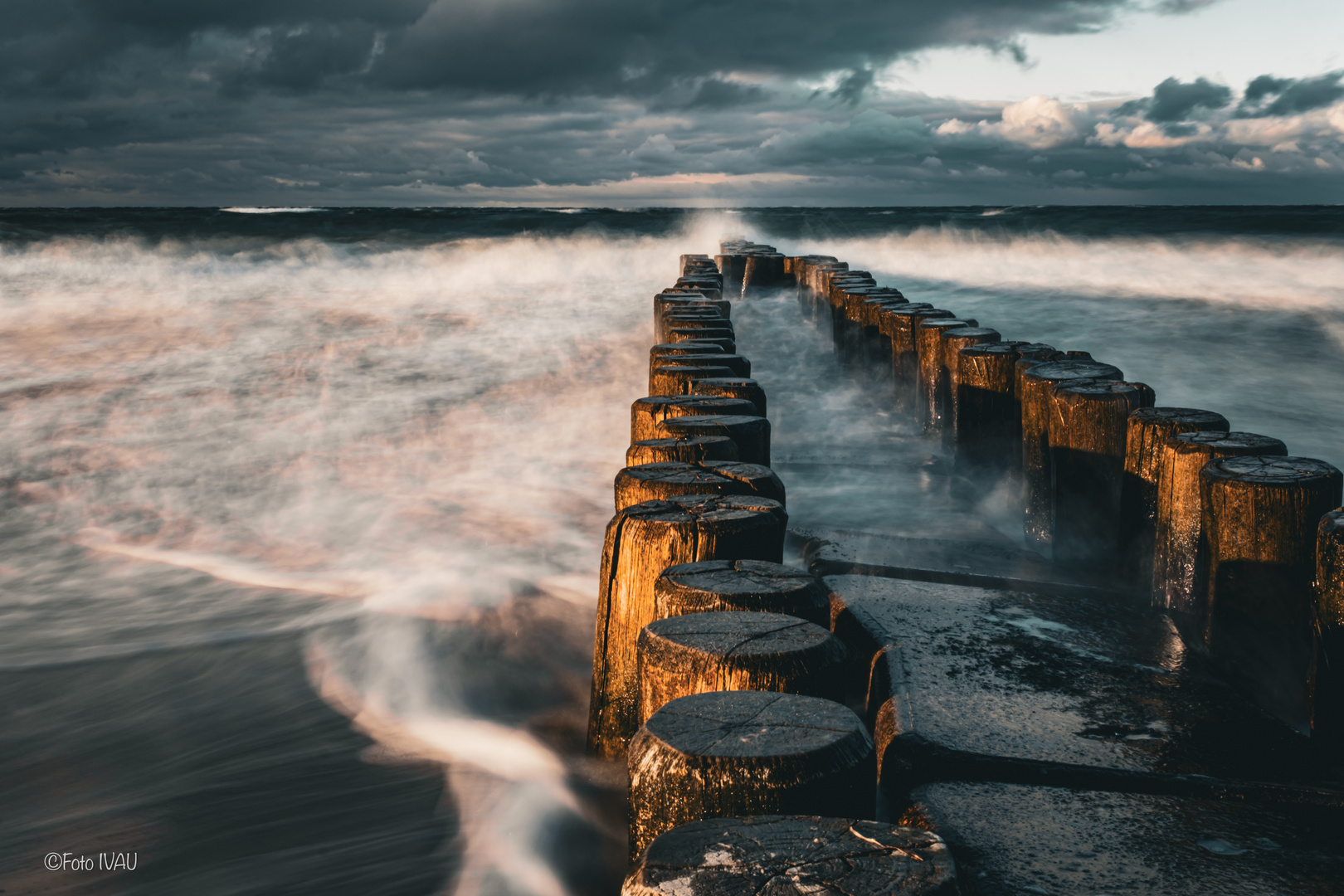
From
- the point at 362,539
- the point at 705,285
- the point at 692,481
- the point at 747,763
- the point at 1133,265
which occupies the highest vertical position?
the point at 1133,265

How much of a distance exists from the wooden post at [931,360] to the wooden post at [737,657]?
408 cm

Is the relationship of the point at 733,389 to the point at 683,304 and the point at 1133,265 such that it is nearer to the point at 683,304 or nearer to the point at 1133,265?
→ the point at 683,304

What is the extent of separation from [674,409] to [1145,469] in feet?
4.96

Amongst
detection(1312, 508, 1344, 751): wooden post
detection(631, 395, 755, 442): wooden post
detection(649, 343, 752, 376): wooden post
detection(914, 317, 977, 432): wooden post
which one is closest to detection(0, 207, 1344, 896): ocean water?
detection(914, 317, 977, 432): wooden post

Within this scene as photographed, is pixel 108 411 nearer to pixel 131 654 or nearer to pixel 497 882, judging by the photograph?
pixel 131 654

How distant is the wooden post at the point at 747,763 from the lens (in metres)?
1.24

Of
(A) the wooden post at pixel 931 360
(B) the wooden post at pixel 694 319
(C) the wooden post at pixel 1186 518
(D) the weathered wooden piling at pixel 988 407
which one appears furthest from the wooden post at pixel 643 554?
(A) the wooden post at pixel 931 360

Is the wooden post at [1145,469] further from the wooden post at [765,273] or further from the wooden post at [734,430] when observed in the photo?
the wooden post at [765,273]

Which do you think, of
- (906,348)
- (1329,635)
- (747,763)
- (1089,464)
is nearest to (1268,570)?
(1329,635)

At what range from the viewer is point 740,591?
5.78 feet

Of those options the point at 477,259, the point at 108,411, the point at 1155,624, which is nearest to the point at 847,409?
the point at 1155,624

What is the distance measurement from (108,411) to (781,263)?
8.72 m

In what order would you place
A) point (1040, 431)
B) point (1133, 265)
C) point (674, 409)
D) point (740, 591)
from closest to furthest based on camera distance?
point (740, 591) < point (674, 409) < point (1040, 431) < point (1133, 265)

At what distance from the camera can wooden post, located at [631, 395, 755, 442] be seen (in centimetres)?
306
